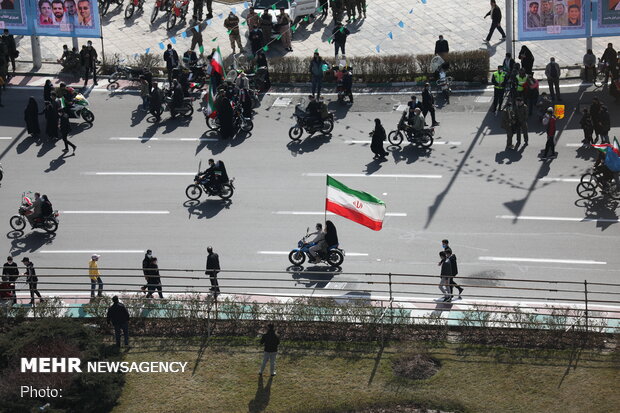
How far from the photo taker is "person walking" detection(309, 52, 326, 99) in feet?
118

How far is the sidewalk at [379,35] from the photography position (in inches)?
1539

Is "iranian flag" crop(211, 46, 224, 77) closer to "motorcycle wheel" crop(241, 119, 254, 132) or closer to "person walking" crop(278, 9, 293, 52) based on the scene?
"motorcycle wheel" crop(241, 119, 254, 132)

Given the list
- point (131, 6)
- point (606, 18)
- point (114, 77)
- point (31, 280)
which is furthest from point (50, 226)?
point (606, 18)

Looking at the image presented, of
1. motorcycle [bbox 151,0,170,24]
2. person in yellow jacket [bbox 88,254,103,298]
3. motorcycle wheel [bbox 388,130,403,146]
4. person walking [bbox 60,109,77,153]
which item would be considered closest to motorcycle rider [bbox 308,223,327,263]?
person in yellow jacket [bbox 88,254,103,298]

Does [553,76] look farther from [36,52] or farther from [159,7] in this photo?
A: [36,52]

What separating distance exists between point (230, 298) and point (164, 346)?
2204 millimetres

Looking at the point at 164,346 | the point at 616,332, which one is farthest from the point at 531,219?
the point at 164,346

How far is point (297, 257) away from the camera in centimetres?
2705

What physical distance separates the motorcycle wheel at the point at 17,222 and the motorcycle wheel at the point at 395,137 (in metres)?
11.4

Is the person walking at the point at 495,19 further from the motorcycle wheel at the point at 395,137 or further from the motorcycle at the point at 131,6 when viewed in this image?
the motorcycle at the point at 131,6

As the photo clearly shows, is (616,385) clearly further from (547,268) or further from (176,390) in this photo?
(176,390)

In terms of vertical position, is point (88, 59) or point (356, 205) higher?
point (88, 59)

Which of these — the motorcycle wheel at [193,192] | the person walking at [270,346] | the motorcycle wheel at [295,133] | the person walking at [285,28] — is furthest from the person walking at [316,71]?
the person walking at [270,346]

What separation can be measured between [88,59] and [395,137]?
11853 millimetres
